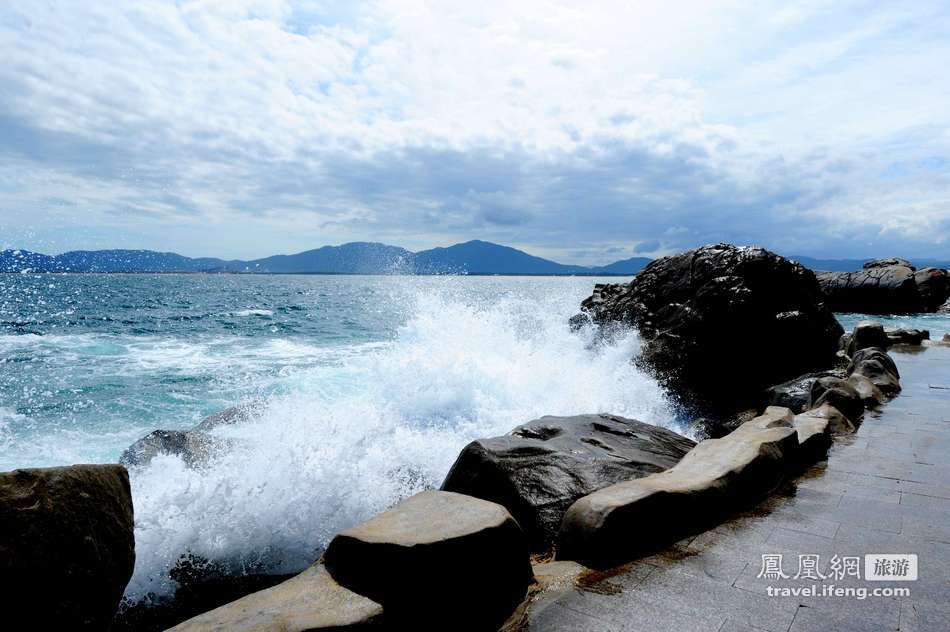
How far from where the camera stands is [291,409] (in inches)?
388

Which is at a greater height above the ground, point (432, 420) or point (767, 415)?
point (767, 415)

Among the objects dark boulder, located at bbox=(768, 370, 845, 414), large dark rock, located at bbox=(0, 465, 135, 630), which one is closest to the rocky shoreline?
large dark rock, located at bbox=(0, 465, 135, 630)

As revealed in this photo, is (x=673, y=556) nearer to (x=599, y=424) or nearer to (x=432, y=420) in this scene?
(x=599, y=424)

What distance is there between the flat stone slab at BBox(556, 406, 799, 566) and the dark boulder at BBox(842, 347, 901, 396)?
4.99 metres

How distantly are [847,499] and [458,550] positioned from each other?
317 centimetres

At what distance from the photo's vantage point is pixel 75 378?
47.2ft

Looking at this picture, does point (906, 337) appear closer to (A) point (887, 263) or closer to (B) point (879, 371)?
(B) point (879, 371)

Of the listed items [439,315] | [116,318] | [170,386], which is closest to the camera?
[170,386]

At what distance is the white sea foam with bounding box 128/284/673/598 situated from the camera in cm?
517

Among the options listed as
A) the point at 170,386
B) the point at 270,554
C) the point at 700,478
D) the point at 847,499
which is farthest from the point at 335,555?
the point at 170,386

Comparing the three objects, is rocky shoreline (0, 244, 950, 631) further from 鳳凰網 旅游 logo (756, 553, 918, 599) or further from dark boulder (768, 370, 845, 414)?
dark boulder (768, 370, 845, 414)

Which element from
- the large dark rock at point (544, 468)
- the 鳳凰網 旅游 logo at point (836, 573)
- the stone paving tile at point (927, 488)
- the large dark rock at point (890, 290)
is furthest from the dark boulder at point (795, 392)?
the large dark rock at point (890, 290)

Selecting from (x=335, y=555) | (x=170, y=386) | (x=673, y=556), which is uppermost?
(x=335, y=555)

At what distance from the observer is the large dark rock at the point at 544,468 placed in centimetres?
382
